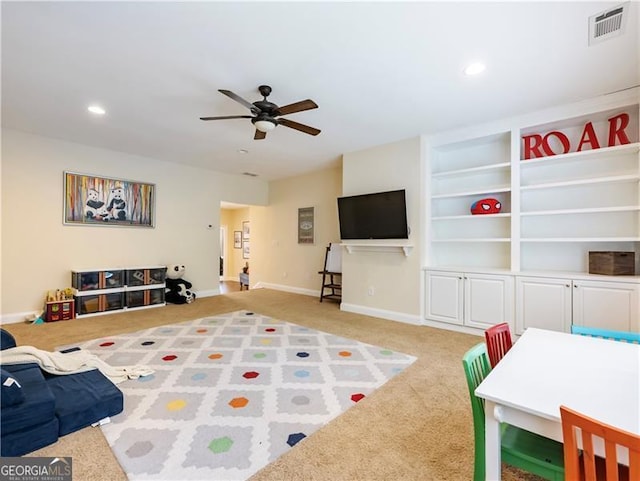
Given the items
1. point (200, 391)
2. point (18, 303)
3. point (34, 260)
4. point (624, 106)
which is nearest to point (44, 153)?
point (34, 260)

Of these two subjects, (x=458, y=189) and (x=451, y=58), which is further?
(x=458, y=189)

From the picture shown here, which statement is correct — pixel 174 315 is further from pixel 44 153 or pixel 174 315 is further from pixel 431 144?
pixel 431 144

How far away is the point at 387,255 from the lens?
15.4ft

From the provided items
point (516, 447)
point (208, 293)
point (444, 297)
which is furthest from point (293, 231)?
point (516, 447)

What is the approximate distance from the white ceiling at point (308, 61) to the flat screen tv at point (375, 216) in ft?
3.33

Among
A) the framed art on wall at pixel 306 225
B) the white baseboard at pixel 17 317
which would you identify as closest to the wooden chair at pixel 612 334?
the framed art on wall at pixel 306 225

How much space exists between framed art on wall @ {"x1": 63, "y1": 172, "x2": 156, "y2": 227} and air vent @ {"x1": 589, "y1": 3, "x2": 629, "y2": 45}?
6120 millimetres

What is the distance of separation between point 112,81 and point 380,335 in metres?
3.97

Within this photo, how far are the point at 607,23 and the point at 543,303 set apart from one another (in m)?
2.57

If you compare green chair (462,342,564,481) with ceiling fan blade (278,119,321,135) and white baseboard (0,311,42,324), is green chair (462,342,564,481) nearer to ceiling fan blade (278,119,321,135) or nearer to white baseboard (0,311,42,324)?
ceiling fan blade (278,119,321,135)

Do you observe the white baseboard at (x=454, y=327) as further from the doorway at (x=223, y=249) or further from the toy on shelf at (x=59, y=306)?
the doorway at (x=223, y=249)

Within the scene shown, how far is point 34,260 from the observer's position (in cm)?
442

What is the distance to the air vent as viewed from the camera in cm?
200

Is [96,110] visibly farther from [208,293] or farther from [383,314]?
[383,314]
